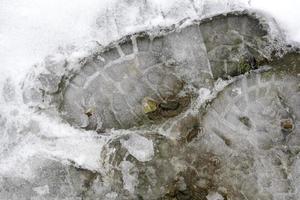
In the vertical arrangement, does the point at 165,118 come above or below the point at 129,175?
above

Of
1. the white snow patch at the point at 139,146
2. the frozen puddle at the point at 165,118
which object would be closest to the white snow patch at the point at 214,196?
the frozen puddle at the point at 165,118

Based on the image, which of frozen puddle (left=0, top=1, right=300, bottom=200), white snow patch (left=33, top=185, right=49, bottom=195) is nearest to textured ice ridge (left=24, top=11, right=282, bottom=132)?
frozen puddle (left=0, top=1, right=300, bottom=200)

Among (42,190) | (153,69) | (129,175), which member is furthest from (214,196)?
(42,190)

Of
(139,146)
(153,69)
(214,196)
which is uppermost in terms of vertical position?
(153,69)

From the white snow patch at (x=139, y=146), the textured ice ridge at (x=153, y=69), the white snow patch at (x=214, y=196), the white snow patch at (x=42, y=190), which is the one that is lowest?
the white snow patch at (x=214, y=196)

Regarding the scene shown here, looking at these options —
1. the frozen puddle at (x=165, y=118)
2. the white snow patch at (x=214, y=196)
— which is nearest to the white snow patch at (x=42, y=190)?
the frozen puddle at (x=165, y=118)

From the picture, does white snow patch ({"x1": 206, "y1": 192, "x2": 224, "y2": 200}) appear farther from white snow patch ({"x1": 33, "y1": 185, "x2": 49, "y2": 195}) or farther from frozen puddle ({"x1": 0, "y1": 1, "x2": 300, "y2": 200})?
white snow patch ({"x1": 33, "y1": 185, "x2": 49, "y2": 195})

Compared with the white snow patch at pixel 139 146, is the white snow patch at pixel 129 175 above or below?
below

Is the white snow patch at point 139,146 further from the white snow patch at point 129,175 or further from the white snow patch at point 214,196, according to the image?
the white snow patch at point 214,196

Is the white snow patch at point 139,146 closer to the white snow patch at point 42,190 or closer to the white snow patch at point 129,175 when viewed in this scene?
the white snow patch at point 129,175

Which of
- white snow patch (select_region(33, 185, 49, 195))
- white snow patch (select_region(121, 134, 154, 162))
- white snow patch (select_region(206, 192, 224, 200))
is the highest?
white snow patch (select_region(121, 134, 154, 162))

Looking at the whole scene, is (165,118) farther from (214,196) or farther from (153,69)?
(214,196)

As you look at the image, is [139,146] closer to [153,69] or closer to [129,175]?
[129,175]
